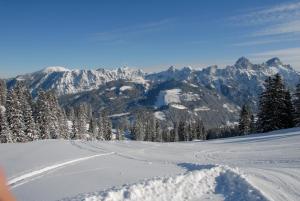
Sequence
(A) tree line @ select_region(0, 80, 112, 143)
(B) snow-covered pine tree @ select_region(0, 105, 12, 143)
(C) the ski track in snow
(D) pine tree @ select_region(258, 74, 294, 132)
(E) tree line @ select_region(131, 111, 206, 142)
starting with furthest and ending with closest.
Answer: (E) tree line @ select_region(131, 111, 206, 142) → (A) tree line @ select_region(0, 80, 112, 143) → (B) snow-covered pine tree @ select_region(0, 105, 12, 143) → (D) pine tree @ select_region(258, 74, 294, 132) → (C) the ski track in snow

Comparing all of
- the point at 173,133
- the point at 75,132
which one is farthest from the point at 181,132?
the point at 75,132

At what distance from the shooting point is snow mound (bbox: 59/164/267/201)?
43.2ft

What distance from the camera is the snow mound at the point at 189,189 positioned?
13.2 meters

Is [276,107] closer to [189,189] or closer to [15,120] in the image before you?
[189,189]

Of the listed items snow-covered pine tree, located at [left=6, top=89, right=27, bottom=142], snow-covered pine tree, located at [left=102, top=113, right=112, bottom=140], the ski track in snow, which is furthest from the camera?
snow-covered pine tree, located at [left=102, top=113, right=112, bottom=140]

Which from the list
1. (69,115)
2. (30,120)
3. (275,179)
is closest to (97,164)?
(275,179)

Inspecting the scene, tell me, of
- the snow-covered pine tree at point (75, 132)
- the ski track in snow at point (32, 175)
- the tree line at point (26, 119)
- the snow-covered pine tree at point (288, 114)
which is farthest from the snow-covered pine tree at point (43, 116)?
the ski track in snow at point (32, 175)

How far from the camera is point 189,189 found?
14.6 meters

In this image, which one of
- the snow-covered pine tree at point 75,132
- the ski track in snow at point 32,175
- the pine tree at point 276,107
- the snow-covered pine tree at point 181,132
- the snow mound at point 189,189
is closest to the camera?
the snow mound at point 189,189

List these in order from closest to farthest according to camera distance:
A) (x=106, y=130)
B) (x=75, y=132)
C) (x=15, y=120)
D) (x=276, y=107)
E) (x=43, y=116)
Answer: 1. (x=276, y=107)
2. (x=15, y=120)
3. (x=43, y=116)
4. (x=75, y=132)
5. (x=106, y=130)

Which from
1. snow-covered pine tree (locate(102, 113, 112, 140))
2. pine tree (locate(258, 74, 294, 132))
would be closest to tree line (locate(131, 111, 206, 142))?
snow-covered pine tree (locate(102, 113, 112, 140))

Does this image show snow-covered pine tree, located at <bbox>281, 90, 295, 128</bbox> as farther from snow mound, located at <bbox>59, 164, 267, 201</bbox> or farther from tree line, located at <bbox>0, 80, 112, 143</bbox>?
tree line, located at <bbox>0, 80, 112, 143</bbox>

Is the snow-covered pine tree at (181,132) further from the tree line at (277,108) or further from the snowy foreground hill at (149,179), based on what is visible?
the snowy foreground hill at (149,179)

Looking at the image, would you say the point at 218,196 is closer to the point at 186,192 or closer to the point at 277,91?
the point at 186,192
